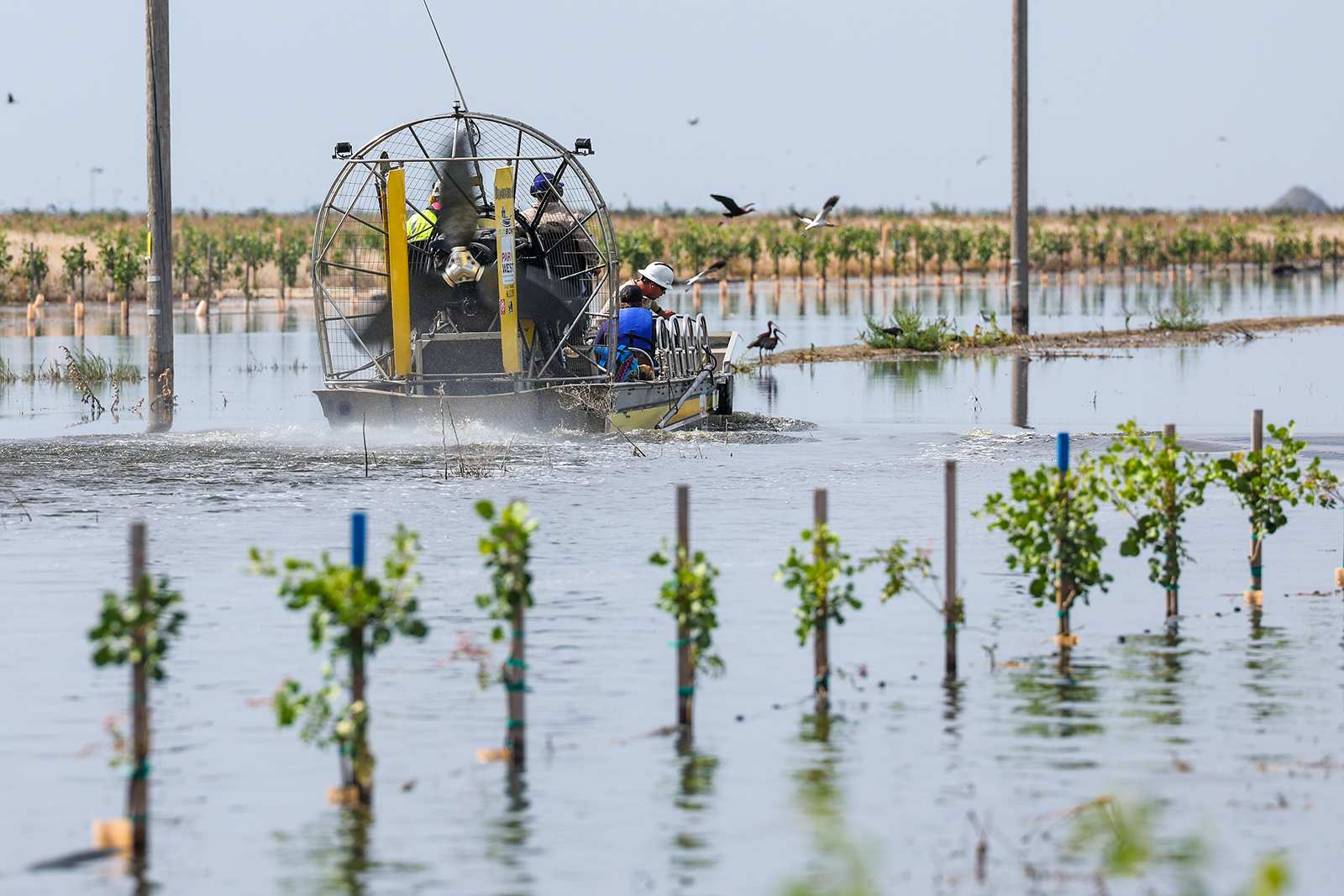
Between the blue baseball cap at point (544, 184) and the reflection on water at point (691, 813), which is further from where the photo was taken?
the blue baseball cap at point (544, 184)

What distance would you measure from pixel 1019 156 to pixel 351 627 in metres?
30.5

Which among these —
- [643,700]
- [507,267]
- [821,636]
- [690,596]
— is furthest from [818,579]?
[507,267]

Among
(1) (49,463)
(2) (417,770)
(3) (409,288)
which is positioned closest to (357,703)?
(2) (417,770)

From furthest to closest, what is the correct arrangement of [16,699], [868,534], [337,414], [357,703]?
1. [337,414]
2. [868,534]
3. [16,699]
4. [357,703]

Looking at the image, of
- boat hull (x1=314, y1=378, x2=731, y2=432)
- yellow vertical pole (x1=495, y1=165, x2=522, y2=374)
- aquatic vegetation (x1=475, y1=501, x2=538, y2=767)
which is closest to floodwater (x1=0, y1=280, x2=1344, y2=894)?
aquatic vegetation (x1=475, y1=501, x2=538, y2=767)

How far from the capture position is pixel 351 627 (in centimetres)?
891

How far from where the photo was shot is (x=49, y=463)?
67.7 ft

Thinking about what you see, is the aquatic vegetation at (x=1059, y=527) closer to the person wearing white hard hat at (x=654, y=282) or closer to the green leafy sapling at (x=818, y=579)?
the green leafy sapling at (x=818, y=579)

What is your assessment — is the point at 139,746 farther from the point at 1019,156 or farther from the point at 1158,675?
the point at 1019,156

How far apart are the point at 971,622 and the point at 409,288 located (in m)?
10.7

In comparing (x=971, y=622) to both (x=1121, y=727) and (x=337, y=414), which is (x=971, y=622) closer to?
(x=1121, y=727)

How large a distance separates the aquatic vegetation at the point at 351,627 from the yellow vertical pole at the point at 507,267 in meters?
11.8

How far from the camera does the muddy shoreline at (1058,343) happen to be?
3875 cm

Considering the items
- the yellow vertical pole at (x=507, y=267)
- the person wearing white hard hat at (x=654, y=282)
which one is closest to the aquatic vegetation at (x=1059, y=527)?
the yellow vertical pole at (x=507, y=267)
